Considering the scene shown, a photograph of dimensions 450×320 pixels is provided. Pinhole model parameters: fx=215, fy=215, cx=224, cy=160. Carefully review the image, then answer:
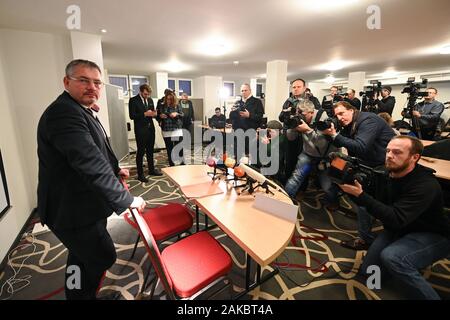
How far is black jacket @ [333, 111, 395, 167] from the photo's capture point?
1.98m

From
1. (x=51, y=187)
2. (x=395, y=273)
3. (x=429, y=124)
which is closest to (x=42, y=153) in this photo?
(x=51, y=187)

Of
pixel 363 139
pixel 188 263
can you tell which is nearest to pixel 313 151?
pixel 363 139

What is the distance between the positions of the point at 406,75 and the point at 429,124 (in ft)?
17.3

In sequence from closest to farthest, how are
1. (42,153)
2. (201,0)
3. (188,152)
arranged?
1. (42,153)
2. (201,0)
3. (188,152)

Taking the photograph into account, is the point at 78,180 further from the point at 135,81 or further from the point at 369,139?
the point at 135,81

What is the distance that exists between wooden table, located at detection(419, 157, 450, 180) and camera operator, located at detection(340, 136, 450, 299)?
0.80m

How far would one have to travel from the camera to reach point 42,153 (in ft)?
3.43

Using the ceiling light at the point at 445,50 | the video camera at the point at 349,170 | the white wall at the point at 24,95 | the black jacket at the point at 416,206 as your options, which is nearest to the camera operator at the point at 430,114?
the ceiling light at the point at 445,50

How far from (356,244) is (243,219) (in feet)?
4.90

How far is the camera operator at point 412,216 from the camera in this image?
135cm

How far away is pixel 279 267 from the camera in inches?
72.6

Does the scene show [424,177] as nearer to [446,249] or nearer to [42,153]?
[446,249]

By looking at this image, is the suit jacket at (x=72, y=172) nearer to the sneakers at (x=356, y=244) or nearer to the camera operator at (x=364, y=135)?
the camera operator at (x=364, y=135)

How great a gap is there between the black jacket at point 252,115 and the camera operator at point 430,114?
3099 millimetres
